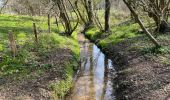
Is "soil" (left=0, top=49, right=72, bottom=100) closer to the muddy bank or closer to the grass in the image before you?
the muddy bank

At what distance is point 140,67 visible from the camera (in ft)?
74.1

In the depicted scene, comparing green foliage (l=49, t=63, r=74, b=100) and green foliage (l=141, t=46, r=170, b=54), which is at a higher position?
green foliage (l=141, t=46, r=170, b=54)

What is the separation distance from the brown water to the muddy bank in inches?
26.8

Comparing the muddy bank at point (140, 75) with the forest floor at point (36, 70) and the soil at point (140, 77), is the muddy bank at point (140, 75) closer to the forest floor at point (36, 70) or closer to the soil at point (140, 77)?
the soil at point (140, 77)

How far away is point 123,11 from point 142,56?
2101 inches

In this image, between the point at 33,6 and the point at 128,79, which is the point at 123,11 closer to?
the point at 33,6

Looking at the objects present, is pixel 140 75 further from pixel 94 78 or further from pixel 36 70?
pixel 36 70

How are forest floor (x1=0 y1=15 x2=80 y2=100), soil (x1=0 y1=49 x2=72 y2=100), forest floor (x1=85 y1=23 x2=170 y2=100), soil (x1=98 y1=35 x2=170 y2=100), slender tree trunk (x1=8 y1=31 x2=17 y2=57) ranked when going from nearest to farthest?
1. soil (x1=0 y1=49 x2=72 y2=100)
2. soil (x1=98 y1=35 x2=170 y2=100)
3. forest floor (x1=85 y1=23 x2=170 y2=100)
4. forest floor (x1=0 y1=15 x2=80 y2=100)
5. slender tree trunk (x1=8 y1=31 x2=17 y2=57)

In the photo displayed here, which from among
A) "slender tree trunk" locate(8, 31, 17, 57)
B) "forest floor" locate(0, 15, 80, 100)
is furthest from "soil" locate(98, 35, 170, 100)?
"slender tree trunk" locate(8, 31, 17, 57)

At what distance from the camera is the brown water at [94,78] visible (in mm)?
20625

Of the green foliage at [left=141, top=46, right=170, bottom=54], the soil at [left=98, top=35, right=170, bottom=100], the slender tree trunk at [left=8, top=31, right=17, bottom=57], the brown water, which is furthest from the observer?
the green foliage at [left=141, top=46, right=170, bottom=54]

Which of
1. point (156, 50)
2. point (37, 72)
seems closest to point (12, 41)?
point (37, 72)

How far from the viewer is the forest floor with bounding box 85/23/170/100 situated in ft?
59.1

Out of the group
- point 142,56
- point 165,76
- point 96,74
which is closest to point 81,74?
point 96,74
